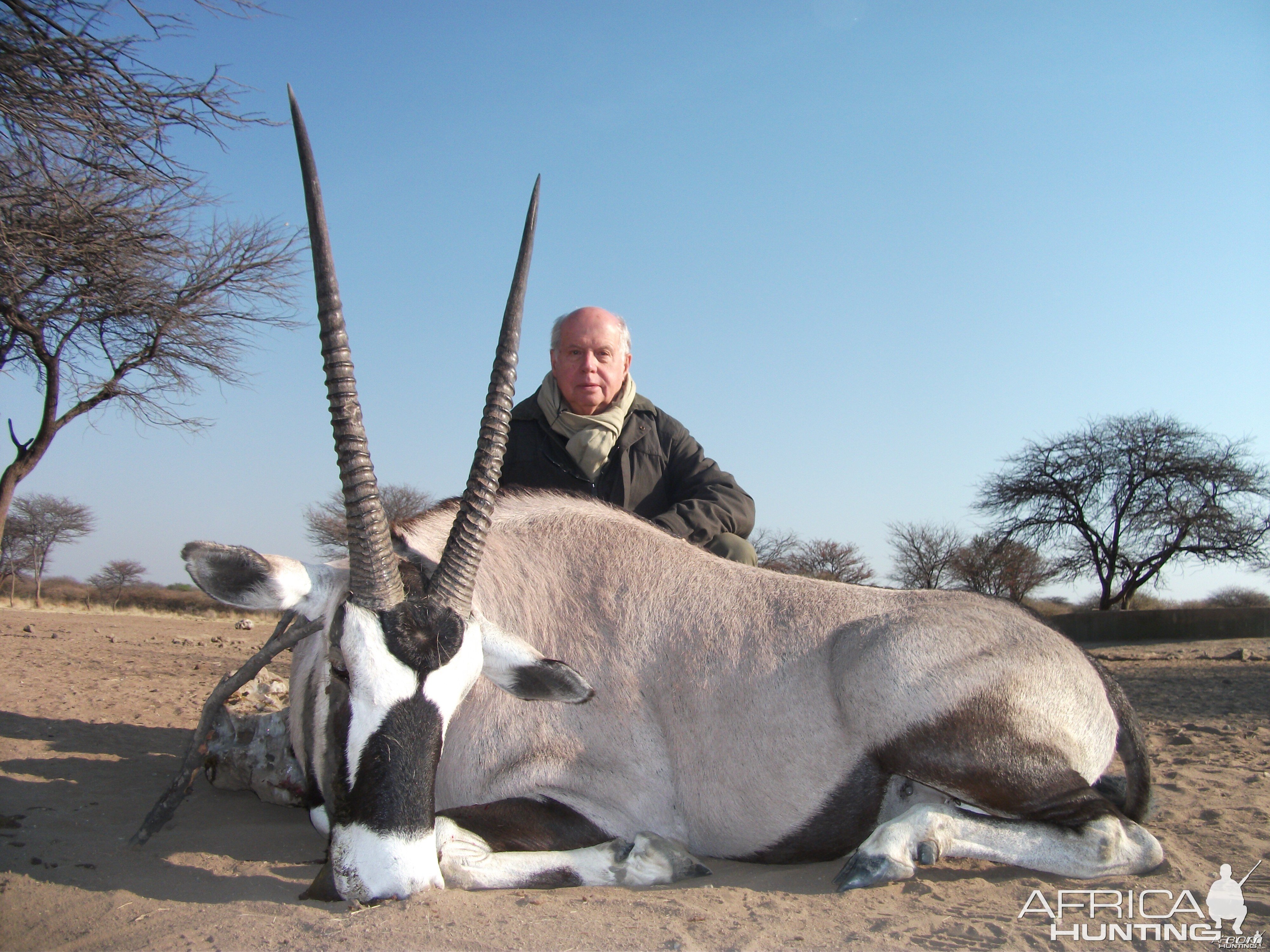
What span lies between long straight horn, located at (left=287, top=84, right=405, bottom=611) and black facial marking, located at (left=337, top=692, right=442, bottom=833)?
0.40m

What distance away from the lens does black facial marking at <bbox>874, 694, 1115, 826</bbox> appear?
132 inches

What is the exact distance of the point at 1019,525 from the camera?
103 feet

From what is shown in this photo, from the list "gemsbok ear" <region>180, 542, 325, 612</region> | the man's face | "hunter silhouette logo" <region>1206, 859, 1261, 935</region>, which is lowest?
"hunter silhouette logo" <region>1206, 859, 1261, 935</region>

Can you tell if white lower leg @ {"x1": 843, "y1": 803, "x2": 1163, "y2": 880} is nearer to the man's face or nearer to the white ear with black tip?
the white ear with black tip

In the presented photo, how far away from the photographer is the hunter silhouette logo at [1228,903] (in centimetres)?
294

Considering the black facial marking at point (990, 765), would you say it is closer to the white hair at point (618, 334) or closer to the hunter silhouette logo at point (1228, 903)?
the hunter silhouette logo at point (1228, 903)

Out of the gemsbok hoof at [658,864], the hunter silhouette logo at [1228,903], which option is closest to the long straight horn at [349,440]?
the gemsbok hoof at [658,864]

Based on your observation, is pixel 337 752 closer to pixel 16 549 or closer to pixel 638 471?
pixel 638 471

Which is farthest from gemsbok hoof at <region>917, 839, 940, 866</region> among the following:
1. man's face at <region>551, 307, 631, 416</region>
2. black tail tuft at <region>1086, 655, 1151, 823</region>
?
man's face at <region>551, 307, 631, 416</region>

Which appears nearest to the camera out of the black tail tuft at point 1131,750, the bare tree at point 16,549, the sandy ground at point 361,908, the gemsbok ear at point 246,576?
the sandy ground at point 361,908

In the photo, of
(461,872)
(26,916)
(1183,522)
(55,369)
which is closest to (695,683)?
(461,872)

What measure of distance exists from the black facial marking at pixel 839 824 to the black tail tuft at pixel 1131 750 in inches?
46.3

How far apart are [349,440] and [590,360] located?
2657mm

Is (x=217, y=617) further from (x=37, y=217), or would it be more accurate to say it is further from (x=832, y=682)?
(x=832, y=682)
